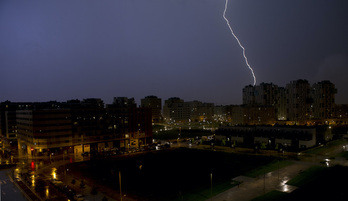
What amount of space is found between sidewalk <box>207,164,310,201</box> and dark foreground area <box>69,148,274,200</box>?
87.4 inches

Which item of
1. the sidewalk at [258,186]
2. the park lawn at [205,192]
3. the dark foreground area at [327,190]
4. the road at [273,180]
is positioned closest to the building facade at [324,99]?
the road at [273,180]

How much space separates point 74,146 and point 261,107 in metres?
62.6

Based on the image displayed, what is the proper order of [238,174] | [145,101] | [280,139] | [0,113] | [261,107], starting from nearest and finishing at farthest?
1. [238,174]
2. [280,139]
3. [0,113]
4. [261,107]
5. [145,101]

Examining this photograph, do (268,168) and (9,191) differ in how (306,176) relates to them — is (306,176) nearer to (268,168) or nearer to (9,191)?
(268,168)

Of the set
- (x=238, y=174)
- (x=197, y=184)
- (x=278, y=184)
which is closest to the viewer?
(x=278, y=184)

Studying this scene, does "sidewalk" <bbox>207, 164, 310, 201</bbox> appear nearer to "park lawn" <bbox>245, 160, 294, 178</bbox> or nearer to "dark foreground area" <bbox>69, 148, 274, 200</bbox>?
"park lawn" <bbox>245, 160, 294, 178</bbox>

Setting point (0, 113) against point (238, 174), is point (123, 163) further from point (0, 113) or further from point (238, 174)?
point (0, 113)

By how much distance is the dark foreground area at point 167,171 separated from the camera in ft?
81.8

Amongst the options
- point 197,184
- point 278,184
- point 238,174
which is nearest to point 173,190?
point 197,184

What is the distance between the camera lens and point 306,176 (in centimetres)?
2534

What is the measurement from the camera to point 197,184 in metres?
26.3

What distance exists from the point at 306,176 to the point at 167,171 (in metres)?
16.3

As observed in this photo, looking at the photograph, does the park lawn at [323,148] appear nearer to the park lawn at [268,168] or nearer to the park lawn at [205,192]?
the park lawn at [268,168]

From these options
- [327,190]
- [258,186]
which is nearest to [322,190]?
[327,190]
